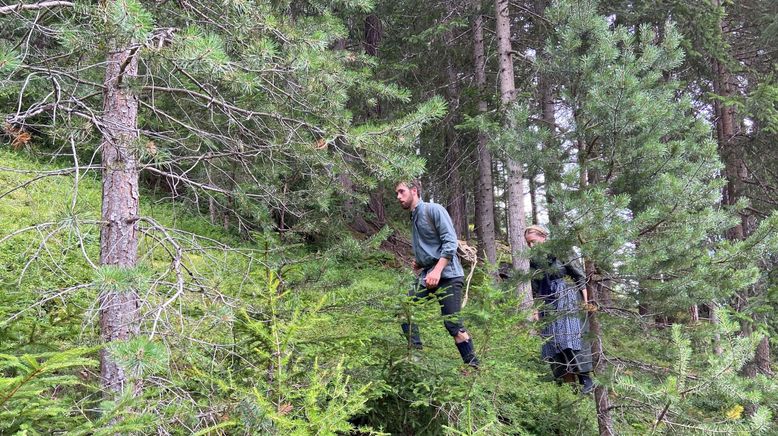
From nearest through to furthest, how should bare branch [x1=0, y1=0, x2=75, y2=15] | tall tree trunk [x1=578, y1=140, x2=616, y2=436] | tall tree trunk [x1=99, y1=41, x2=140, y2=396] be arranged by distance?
bare branch [x1=0, y1=0, x2=75, y2=15] → tall tree trunk [x1=99, y1=41, x2=140, y2=396] → tall tree trunk [x1=578, y1=140, x2=616, y2=436]

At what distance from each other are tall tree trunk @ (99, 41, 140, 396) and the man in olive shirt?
2131 millimetres

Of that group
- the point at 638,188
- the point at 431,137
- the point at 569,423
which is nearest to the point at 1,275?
the point at 569,423

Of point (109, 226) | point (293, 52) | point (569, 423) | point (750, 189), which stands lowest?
point (569, 423)

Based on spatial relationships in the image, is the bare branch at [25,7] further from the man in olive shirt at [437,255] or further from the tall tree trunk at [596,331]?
the tall tree trunk at [596,331]

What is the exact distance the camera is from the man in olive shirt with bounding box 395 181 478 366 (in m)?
3.95

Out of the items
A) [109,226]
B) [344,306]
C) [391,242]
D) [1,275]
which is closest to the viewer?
[109,226]

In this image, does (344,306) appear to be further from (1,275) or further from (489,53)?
(489,53)

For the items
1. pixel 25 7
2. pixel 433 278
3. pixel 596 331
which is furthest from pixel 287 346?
pixel 596 331

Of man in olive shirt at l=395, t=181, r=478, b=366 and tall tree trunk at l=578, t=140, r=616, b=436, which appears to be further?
man in olive shirt at l=395, t=181, r=478, b=366

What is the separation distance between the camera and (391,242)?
1308 centimetres

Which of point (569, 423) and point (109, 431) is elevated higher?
point (109, 431)

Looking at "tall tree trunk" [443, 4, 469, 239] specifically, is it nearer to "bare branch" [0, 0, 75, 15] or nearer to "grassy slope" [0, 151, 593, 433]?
"grassy slope" [0, 151, 593, 433]

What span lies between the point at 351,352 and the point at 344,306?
0.46 m

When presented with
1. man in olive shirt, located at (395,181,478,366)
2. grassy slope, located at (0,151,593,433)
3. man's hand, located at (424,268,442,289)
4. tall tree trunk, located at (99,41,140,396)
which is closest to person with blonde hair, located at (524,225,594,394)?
grassy slope, located at (0,151,593,433)
